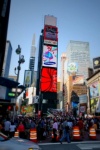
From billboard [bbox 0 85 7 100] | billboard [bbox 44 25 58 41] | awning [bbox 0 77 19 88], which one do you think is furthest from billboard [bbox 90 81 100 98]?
billboard [bbox 0 85 7 100]

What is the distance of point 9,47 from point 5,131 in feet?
361

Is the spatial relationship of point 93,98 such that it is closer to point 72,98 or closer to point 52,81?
point 52,81

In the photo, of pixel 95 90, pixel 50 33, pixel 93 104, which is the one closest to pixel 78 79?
pixel 50 33

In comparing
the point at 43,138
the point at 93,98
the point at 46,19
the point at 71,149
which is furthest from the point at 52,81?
the point at 71,149

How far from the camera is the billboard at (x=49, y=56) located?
75.9m

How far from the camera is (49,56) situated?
76.4 meters

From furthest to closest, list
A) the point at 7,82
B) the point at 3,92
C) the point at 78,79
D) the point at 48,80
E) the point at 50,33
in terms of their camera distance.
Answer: the point at 78,79
the point at 50,33
the point at 48,80
the point at 7,82
the point at 3,92

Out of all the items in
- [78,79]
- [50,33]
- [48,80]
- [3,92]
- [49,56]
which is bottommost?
[3,92]

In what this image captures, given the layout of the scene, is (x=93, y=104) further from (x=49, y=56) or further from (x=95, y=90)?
(x=49, y=56)

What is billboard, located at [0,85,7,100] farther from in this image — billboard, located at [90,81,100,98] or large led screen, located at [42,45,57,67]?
large led screen, located at [42,45,57,67]

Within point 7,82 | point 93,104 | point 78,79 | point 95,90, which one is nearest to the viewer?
point 7,82

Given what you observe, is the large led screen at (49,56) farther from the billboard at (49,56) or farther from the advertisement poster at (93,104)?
the advertisement poster at (93,104)

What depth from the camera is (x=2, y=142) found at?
18.1ft

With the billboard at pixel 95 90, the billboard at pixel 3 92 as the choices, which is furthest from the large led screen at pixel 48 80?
the billboard at pixel 3 92
